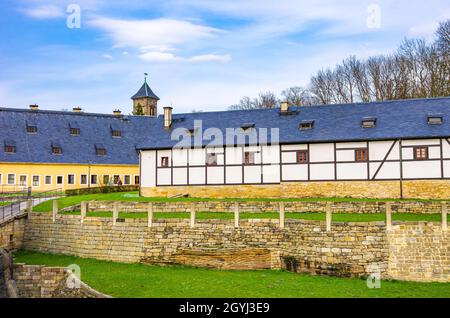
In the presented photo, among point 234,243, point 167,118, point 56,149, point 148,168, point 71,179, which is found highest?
point 167,118

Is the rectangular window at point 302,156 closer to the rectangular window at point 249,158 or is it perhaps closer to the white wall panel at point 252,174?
the white wall panel at point 252,174

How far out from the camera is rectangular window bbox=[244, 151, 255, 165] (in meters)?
32.4

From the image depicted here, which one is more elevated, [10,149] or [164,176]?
[10,149]

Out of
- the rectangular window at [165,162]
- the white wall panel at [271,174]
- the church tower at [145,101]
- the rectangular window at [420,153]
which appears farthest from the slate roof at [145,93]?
the rectangular window at [420,153]

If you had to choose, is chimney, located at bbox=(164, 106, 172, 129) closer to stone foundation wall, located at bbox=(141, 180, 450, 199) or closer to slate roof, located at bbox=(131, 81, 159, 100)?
stone foundation wall, located at bbox=(141, 180, 450, 199)

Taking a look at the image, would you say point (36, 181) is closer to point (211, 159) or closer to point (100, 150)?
point (100, 150)

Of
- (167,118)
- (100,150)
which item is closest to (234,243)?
(167,118)

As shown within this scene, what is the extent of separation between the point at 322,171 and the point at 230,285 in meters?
15.1

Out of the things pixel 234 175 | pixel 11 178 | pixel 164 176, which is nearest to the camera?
pixel 234 175

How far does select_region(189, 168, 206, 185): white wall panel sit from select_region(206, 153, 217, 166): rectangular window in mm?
566

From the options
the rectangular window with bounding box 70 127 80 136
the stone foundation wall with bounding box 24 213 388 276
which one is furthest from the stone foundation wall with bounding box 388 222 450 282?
the rectangular window with bounding box 70 127 80 136

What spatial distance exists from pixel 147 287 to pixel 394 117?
1973 cm

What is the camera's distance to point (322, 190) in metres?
30.8

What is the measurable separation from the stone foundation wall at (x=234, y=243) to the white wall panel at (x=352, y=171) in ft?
35.8
